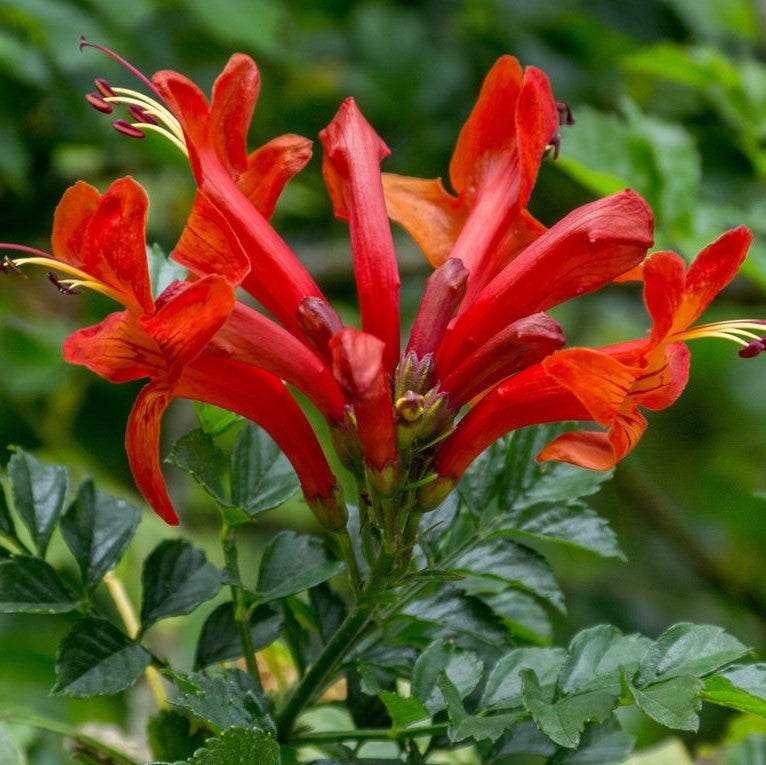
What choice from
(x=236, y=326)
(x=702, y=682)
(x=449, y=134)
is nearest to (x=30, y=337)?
(x=449, y=134)

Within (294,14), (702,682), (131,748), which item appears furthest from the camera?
(294,14)

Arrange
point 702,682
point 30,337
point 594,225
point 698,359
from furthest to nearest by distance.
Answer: point 698,359 → point 30,337 → point 594,225 → point 702,682

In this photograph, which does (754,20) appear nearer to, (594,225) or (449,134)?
(449,134)

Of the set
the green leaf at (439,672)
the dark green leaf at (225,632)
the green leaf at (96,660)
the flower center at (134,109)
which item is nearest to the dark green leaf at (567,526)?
the green leaf at (439,672)

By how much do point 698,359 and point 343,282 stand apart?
134 centimetres

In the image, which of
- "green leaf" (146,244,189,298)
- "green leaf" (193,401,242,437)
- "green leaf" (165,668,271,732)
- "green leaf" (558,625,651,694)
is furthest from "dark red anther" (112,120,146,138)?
"green leaf" (558,625,651,694)

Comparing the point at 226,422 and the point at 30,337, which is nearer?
the point at 226,422

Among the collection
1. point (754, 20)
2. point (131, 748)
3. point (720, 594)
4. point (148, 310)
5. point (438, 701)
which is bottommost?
point (720, 594)

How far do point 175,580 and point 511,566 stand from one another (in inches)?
12.0

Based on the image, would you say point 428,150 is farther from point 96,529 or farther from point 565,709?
point 565,709

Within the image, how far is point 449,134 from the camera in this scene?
2734mm

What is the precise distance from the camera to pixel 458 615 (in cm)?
101

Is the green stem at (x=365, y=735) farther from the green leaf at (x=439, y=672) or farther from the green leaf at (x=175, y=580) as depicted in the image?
the green leaf at (x=175, y=580)

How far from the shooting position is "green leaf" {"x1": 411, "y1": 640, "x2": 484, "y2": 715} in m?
0.92
